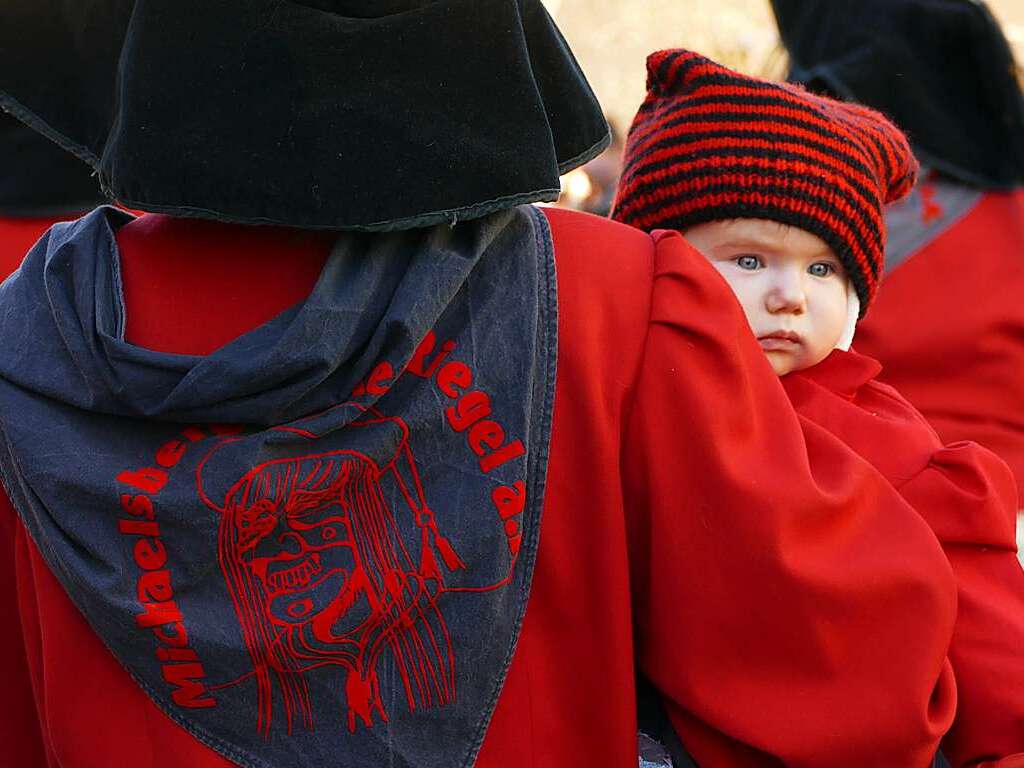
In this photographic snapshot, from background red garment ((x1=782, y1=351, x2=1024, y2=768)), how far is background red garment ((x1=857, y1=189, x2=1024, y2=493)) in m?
1.11

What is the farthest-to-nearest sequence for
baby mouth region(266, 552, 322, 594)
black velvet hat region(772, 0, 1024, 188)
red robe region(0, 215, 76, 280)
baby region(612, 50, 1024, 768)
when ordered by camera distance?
1. black velvet hat region(772, 0, 1024, 188)
2. red robe region(0, 215, 76, 280)
3. baby region(612, 50, 1024, 768)
4. baby mouth region(266, 552, 322, 594)

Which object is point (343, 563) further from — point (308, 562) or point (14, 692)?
point (14, 692)

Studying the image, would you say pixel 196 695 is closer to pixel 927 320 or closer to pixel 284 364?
pixel 284 364

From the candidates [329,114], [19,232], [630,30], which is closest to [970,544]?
[329,114]

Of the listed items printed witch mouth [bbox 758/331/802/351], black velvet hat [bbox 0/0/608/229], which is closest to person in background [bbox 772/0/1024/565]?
printed witch mouth [bbox 758/331/802/351]

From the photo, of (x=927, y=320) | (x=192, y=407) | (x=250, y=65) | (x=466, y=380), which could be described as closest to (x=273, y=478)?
(x=192, y=407)

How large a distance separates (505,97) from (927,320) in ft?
6.09

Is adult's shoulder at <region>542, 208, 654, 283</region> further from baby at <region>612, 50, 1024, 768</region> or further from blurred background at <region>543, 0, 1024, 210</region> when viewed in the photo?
blurred background at <region>543, 0, 1024, 210</region>

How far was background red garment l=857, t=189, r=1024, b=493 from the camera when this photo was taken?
117 inches

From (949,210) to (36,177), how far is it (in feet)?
6.53

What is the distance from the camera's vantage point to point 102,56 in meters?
1.46

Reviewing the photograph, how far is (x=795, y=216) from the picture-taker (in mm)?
1928

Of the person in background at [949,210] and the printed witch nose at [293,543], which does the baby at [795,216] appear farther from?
the person in background at [949,210]

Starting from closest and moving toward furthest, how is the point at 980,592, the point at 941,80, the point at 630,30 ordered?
the point at 980,592, the point at 941,80, the point at 630,30
